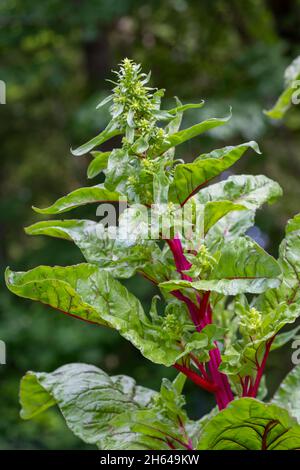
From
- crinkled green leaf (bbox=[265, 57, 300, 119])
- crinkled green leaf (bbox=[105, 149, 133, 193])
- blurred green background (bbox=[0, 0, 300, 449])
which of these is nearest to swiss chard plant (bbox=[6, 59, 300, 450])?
crinkled green leaf (bbox=[105, 149, 133, 193])

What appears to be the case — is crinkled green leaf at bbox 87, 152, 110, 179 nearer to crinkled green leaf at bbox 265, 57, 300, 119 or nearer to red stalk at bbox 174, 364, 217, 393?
red stalk at bbox 174, 364, 217, 393

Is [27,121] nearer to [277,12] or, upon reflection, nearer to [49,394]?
[277,12]

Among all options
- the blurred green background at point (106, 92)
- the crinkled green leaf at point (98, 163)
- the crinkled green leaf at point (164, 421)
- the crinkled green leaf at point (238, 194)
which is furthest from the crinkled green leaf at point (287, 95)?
the blurred green background at point (106, 92)

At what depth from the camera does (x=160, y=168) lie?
26.1 inches

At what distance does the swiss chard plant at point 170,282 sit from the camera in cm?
66

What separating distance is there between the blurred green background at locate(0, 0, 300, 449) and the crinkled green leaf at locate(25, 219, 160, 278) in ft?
8.31

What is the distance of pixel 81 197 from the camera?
714mm

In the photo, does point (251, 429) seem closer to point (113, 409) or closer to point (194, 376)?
point (194, 376)

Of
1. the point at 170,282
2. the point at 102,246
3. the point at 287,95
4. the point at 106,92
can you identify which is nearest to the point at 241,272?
the point at 170,282

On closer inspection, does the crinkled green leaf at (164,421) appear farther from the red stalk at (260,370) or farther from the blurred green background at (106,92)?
the blurred green background at (106,92)

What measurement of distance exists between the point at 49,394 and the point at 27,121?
480cm

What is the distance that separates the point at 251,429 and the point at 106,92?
11.3ft

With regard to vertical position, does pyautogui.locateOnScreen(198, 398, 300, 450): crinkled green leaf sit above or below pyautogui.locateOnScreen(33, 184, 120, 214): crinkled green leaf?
below

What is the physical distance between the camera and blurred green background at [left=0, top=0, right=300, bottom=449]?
361cm
